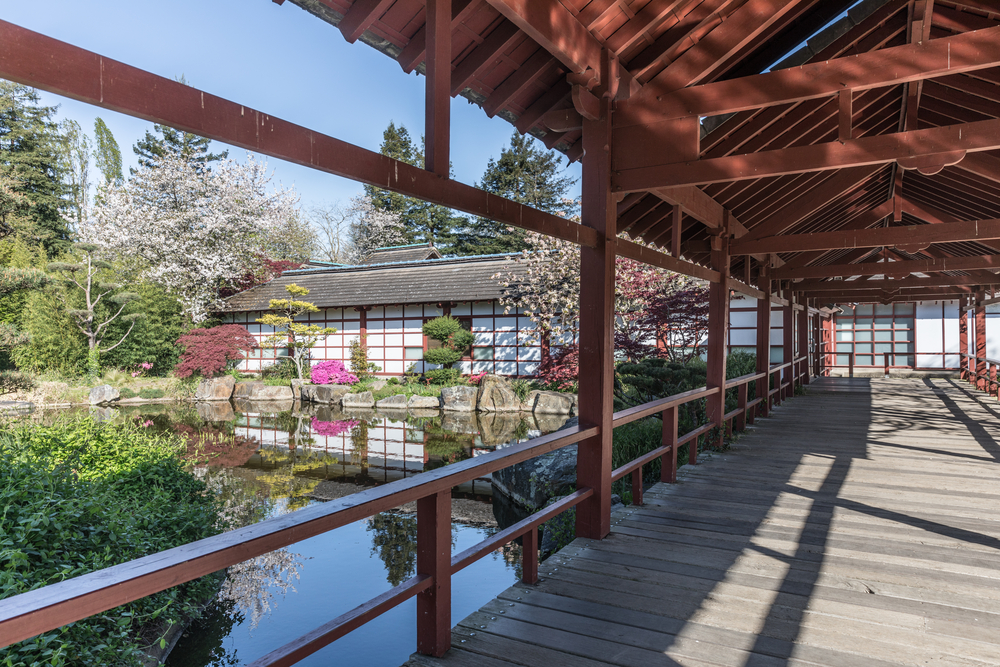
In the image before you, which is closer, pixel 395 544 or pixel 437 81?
pixel 437 81

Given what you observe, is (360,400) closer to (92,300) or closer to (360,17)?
(92,300)

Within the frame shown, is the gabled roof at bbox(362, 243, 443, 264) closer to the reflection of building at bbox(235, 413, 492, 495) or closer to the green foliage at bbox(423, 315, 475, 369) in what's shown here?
the green foliage at bbox(423, 315, 475, 369)

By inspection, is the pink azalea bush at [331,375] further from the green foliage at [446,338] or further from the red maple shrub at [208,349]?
the red maple shrub at [208,349]

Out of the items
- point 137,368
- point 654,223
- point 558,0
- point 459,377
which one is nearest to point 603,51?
point 558,0

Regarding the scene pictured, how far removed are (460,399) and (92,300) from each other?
11548mm

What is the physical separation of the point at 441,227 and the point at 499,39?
26.9 meters

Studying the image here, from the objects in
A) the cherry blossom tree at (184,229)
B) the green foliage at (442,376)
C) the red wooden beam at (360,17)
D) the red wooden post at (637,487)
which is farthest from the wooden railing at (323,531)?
the cherry blossom tree at (184,229)

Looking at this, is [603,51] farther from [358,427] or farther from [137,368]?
[137,368]

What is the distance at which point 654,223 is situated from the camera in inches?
216

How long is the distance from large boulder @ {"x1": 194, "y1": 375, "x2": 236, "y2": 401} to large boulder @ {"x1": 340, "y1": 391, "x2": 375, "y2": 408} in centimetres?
363

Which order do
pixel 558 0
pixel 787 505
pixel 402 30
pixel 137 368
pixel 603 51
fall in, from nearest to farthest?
pixel 402 30 → pixel 558 0 → pixel 603 51 → pixel 787 505 → pixel 137 368

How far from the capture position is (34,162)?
22.1 metres

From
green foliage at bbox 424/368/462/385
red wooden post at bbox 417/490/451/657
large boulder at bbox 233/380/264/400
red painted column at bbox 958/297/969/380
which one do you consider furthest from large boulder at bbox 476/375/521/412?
red painted column at bbox 958/297/969/380

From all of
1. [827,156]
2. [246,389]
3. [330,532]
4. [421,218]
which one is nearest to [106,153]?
[421,218]
